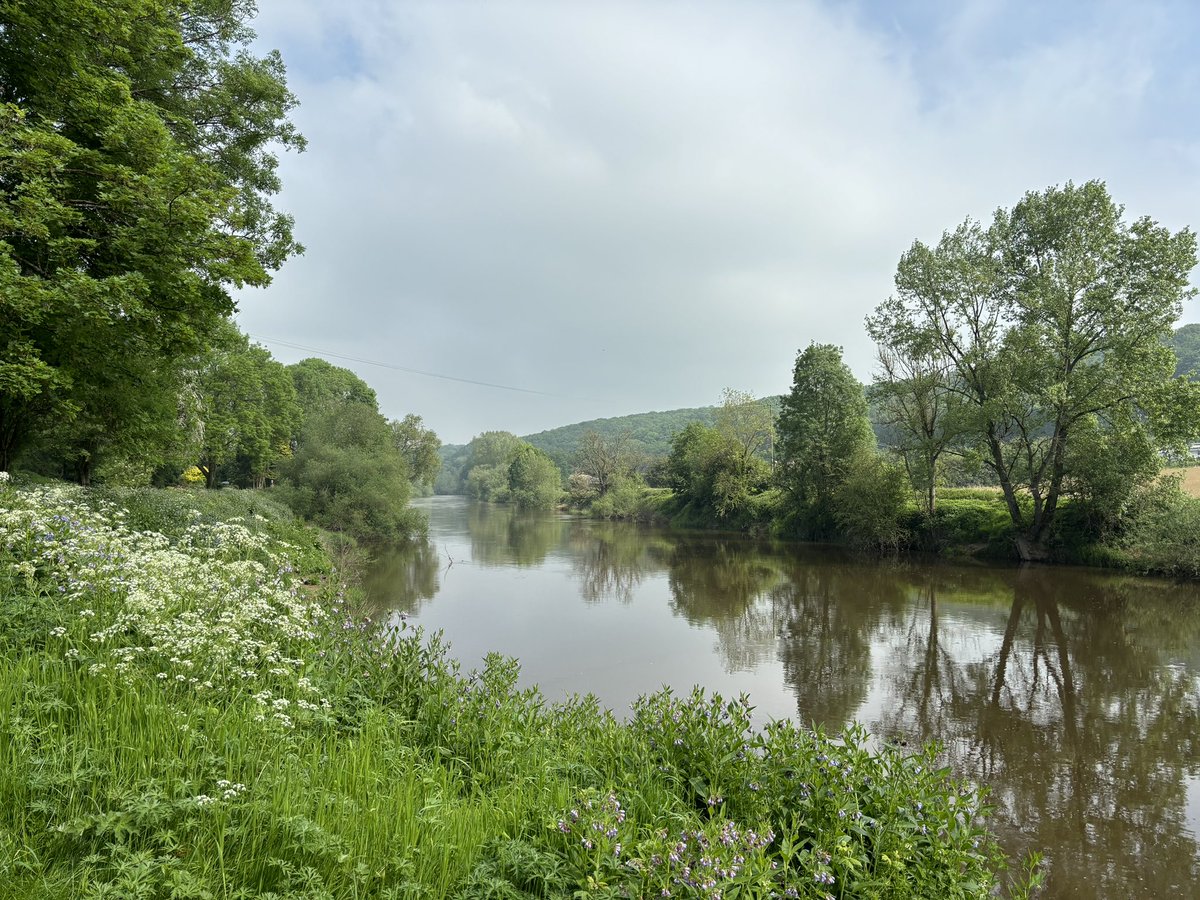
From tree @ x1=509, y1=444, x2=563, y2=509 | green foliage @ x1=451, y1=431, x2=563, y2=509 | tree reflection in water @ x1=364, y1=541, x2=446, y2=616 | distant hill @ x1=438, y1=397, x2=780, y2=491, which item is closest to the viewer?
tree reflection in water @ x1=364, y1=541, x2=446, y2=616

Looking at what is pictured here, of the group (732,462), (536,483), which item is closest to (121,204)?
(732,462)

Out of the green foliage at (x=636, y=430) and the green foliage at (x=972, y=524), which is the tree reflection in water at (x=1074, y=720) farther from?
the green foliage at (x=636, y=430)

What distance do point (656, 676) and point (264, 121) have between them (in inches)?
562

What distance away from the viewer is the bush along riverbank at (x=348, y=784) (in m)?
2.73

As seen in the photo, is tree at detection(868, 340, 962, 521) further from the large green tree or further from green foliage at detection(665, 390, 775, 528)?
the large green tree

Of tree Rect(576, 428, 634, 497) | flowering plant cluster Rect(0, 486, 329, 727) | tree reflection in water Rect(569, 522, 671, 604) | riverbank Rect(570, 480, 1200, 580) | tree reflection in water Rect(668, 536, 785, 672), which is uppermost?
tree Rect(576, 428, 634, 497)

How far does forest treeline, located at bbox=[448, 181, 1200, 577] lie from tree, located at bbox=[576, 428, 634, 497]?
3177cm

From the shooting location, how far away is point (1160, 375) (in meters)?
21.4

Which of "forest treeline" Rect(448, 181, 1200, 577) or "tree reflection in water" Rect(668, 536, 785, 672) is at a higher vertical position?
"forest treeline" Rect(448, 181, 1200, 577)

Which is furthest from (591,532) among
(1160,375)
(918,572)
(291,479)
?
(1160,375)

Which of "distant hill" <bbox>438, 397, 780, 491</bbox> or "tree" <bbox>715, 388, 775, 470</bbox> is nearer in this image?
"tree" <bbox>715, 388, 775, 470</bbox>

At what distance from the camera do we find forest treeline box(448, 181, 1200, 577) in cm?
2150

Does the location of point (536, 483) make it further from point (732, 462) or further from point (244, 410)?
point (244, 410)

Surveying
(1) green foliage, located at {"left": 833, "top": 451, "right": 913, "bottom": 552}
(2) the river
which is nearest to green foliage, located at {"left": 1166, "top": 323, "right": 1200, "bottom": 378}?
(1) green foliage, located at {"left": 833, "top": 451, "right": 913, "bottom": 552}
